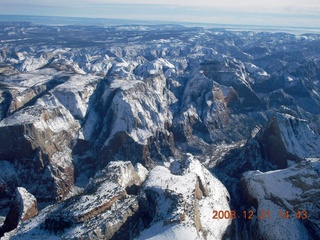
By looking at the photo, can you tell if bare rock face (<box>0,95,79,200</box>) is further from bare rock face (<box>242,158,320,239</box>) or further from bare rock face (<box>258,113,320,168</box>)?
bare rock face (<box>258,113,320,168</box>)

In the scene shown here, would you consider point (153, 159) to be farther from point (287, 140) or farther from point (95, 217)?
point (95, 217)

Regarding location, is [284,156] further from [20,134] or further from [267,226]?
[20,134]

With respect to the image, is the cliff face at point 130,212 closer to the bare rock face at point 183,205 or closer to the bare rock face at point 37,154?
the bare rock face at point 183,205

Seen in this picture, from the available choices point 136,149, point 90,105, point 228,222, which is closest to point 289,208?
point 228,222

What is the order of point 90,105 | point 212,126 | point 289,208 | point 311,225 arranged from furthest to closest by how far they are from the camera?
point 212,126 → point 90,105 → point 289,208 → point 311,225

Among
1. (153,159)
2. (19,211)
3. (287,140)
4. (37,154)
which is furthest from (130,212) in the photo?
(287,140)

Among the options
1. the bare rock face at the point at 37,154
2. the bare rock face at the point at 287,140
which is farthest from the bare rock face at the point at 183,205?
the bare rock face at the point at 37,154
